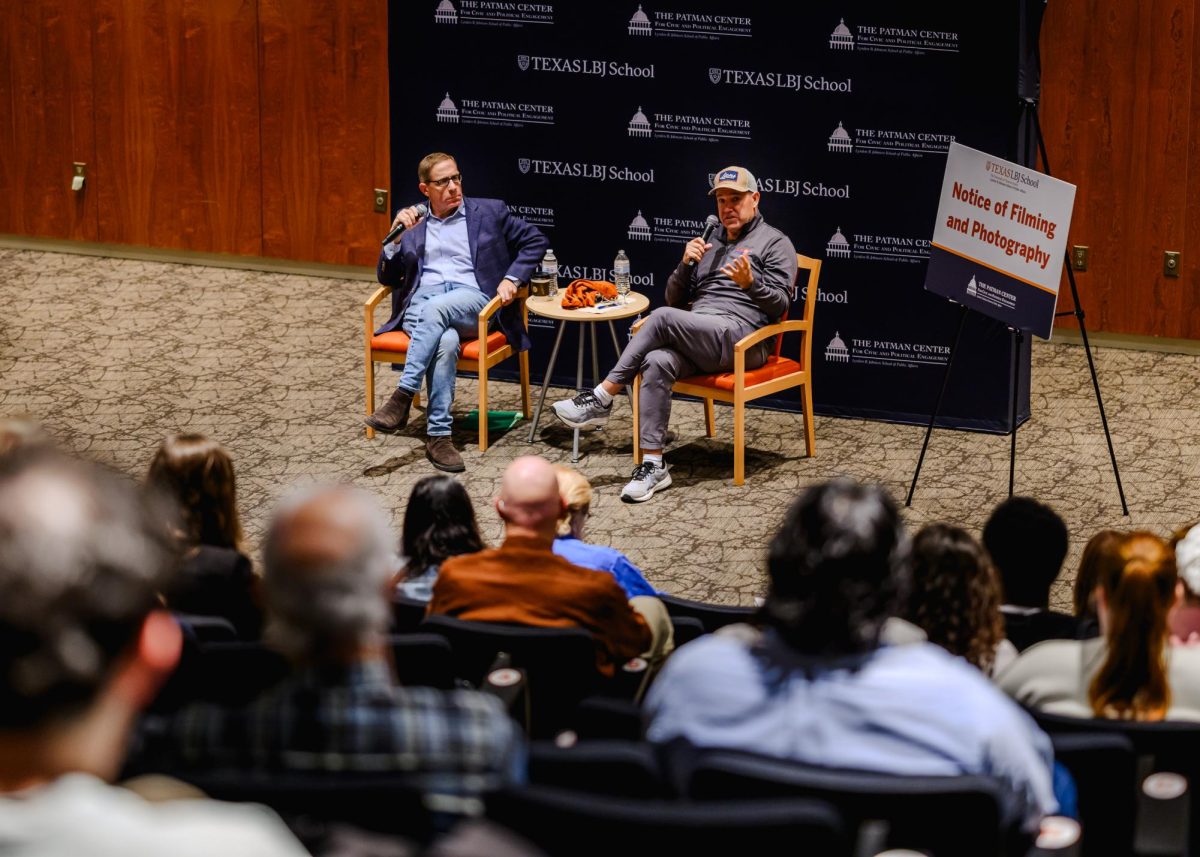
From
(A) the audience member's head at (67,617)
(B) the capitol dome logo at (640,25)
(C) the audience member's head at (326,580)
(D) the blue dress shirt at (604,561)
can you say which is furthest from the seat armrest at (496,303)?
(A) the audience member's head at (67,617)

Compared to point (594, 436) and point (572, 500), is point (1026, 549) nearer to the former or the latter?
point (572, 500)

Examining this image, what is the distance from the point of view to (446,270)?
7.11 m

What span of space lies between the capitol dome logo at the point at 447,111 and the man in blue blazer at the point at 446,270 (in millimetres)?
392

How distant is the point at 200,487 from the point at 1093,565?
6.60 ft

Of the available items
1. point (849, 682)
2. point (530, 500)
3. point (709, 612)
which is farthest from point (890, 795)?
point (709, 612)

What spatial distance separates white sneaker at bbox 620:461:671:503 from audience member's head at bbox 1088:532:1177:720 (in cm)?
351

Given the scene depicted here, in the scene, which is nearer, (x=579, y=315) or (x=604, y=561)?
(x=604, y=561)

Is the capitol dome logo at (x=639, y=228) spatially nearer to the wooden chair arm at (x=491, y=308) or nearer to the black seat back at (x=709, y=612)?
the wooden chair arm at (x=491, y=308)

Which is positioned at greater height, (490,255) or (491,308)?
(490,255)

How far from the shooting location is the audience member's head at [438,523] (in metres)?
3.95

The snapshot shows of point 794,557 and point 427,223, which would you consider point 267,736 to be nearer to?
point 794,557

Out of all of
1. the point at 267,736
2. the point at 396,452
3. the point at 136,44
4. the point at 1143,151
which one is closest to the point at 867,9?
the point at 1143,151

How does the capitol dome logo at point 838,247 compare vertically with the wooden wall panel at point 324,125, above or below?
below

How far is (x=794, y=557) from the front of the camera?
250 cm
